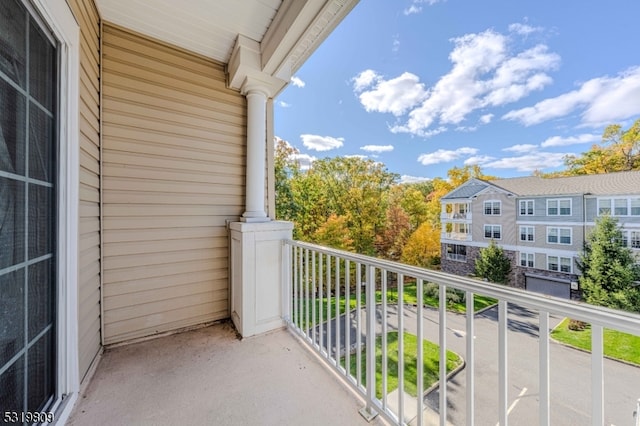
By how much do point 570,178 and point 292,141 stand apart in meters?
7.06

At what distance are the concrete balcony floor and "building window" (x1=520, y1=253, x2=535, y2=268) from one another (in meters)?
1.45

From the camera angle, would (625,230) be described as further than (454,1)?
No

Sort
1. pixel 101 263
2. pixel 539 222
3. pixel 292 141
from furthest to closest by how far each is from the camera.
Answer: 1. pixel 292 141
2. pixel 101 263
3. pixel 539 222

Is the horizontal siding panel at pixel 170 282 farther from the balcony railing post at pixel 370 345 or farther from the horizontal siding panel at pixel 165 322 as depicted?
the balcony railing post at pixel 370 345

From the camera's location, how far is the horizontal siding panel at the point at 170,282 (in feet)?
6.83

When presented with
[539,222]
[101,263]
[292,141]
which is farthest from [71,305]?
[292,141]

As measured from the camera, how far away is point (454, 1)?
9.46 feet

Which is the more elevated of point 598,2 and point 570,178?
point 598,2

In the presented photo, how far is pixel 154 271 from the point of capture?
7.30 feet

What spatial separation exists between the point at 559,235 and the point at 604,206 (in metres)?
0.29

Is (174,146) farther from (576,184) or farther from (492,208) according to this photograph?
(576,184)

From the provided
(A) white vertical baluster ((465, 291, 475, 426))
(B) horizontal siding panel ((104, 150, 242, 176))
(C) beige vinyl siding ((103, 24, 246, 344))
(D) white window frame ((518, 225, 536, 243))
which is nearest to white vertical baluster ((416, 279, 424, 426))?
(A) white vertical baluster ((465, 291, 475, 426))

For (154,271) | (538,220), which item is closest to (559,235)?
(538,220)

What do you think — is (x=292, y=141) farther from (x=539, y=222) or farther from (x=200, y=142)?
(x=539, y=222)
